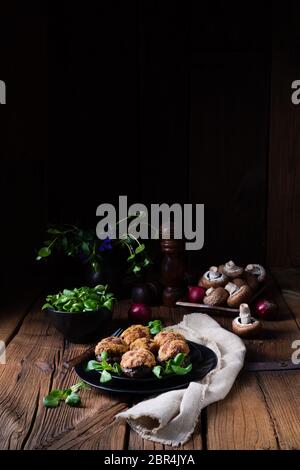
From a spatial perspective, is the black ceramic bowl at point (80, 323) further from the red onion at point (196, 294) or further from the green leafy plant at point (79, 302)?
the red onion at point (196, 294)

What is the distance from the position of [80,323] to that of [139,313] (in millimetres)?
313

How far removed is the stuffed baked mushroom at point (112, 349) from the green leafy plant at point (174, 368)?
0.38 feet

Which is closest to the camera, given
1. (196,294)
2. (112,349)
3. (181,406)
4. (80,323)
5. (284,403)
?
(181,406)

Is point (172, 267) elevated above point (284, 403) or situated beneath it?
elevated above

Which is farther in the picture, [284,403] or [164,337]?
[164,337]

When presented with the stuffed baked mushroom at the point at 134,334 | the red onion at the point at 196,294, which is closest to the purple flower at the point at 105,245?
the red onion at the point at 196,294

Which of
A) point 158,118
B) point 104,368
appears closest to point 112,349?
point 104,368

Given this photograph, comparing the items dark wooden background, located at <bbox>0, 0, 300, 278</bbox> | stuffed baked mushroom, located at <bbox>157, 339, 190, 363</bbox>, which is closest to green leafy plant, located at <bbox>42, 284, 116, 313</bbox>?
stuffed baked mushroom, located at <bbox>157, 339, 190, 363</bbox>

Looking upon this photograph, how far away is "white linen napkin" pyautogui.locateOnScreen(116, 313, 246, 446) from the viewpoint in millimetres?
1275

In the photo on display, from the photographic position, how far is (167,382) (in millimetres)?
1478

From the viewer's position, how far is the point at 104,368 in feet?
4.99

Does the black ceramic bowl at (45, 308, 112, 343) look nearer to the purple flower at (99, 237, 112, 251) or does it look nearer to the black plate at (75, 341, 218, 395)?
→ the black plate at (75, 341, 218, 395)

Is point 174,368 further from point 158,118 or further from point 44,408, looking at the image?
point 158,118

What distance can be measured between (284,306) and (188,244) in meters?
0.68
